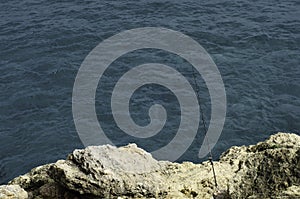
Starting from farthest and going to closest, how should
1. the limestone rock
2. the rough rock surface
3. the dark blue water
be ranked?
the dark blue water, the limestone rock, the rough rock surface

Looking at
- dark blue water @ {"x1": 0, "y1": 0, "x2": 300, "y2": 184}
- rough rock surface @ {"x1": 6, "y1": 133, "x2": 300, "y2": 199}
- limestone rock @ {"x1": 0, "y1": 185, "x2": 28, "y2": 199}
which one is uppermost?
rough rock surface @ {"x1": 6, "y1": 133, "x2": 300, "y2": 199}

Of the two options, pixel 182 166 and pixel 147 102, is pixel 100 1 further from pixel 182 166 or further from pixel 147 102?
pixel 182 166

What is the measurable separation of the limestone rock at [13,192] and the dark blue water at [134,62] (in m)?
10.3

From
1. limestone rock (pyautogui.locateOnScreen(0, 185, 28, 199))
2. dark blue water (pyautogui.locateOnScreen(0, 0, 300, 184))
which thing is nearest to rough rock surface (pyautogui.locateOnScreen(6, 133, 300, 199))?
limestone rock (pyautogui.locateOnScreen(0, 185, 28, 199))

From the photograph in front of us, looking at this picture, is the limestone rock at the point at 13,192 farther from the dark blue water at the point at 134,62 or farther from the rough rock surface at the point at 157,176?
the dark blue water at the point at 134,62

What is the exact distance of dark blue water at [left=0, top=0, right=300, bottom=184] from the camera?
2297cm

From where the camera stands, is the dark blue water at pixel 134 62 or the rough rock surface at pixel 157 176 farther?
the dark blue water at pixel 134 62

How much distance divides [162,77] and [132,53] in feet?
11.7

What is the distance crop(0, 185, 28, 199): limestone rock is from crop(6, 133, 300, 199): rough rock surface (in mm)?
209

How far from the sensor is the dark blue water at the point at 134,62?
75.4 feet

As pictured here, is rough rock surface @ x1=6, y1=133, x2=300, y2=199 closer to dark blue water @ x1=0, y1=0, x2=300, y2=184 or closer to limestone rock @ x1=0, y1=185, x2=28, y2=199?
limestone rock @ x1=0, y1=185, x2=28, y2=199

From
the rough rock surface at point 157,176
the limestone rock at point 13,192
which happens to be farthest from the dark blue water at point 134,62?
the limestone rock at point 13,192

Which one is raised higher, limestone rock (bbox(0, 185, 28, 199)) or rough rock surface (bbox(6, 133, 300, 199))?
rough rock surface (bbox(6, 133, 300, 199))

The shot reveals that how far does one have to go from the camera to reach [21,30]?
1314 inches
